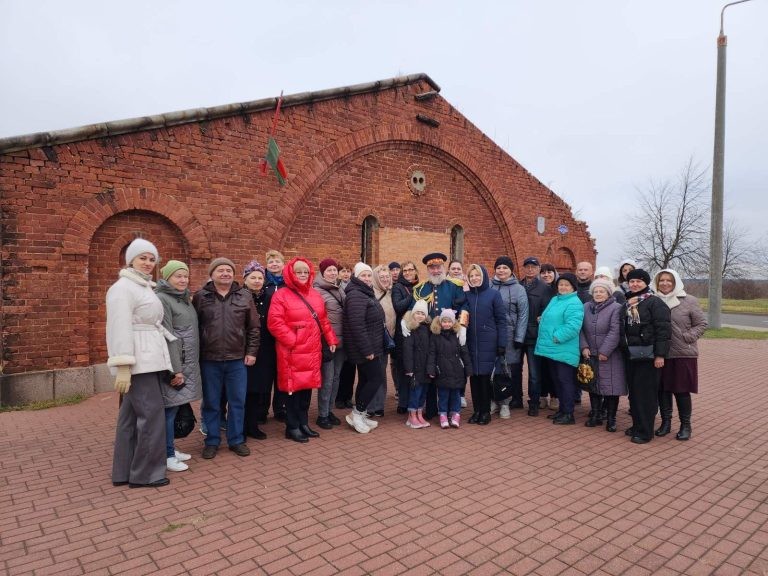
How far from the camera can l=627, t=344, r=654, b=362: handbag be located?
17.5ft

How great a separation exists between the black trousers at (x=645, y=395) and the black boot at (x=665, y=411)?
0.24 meters

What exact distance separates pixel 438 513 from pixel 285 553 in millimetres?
1200

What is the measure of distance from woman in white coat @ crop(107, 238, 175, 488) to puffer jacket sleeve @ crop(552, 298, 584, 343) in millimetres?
4391

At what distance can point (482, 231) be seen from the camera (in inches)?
512

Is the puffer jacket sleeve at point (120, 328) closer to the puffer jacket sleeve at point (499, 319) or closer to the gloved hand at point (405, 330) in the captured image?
the gloved hand at point (405, 330)

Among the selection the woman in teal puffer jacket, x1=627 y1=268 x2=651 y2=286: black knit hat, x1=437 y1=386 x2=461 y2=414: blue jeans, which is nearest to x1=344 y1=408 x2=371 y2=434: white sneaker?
x1=437 y1=386 x2=461 y2=414: blue jeans

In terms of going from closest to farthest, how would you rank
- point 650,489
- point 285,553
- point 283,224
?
1. point 285,553
2. point 650,489
3. point 283,224

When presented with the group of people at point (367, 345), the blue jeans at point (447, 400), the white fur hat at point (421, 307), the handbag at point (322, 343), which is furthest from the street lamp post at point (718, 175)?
the handbag at point (322, 343)

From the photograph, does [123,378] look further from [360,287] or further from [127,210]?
[127,210]

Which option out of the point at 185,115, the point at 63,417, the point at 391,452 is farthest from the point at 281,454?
the point at 185,115

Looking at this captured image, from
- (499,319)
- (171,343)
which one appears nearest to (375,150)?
(499,319)

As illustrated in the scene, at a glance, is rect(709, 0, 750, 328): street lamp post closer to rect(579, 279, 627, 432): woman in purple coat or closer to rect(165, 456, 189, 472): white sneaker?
rect(579, 279, 627, 432): woman in purple coat

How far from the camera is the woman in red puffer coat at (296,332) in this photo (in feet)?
17.0

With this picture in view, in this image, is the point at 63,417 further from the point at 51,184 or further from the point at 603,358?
the point at 603,358
